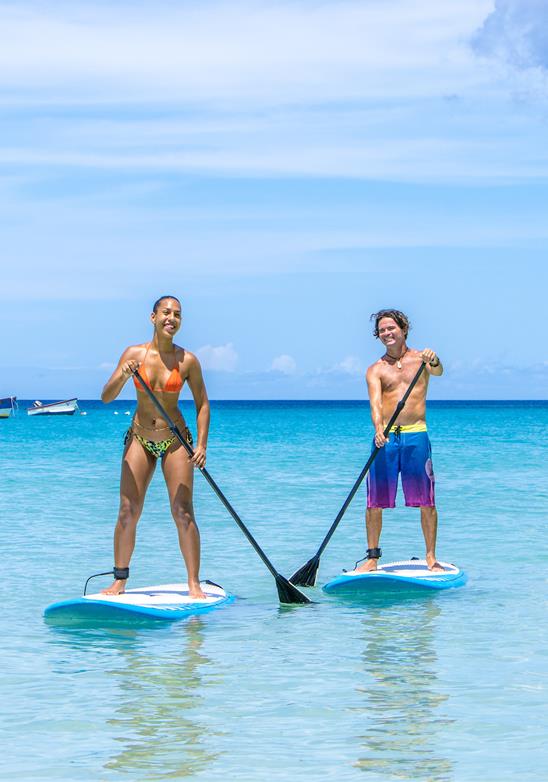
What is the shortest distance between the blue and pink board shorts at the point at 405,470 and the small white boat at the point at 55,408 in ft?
276

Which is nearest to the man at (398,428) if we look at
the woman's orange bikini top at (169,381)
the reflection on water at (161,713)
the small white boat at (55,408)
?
the woman's orange bikini top at (169,381)

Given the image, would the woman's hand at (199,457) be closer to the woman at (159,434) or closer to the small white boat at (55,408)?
the woman at (159,434)

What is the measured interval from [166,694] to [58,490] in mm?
15616

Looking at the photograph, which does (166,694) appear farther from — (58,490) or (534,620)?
(58,490)

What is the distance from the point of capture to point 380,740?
580 centimetres

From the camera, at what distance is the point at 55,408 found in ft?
312

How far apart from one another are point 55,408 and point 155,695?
294 ft

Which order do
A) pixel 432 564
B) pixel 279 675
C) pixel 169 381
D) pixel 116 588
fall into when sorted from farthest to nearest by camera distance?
pixel 432 564 → pixel 116 588 → pixel 169 381 → pixel 279 675

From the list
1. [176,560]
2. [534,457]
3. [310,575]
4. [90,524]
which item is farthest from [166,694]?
[534,457]

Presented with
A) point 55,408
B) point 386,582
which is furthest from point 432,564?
point 55,408

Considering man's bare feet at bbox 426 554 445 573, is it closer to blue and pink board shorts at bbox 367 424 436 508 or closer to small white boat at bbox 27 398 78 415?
blue and pink board shorts at bbox 367 424 436 508

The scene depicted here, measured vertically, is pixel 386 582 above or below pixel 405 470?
below

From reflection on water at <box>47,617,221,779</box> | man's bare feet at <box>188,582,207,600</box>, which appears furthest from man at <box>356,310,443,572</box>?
reflection on water at <box>47,617,221,779</box>

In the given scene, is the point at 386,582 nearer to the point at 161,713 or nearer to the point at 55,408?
the point at 161,713
